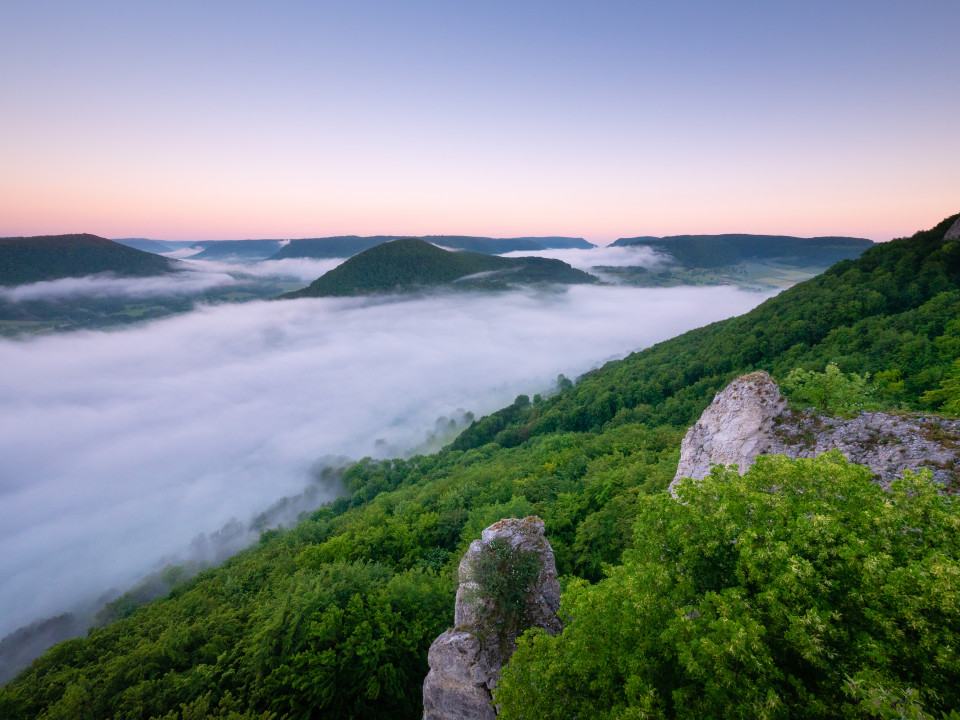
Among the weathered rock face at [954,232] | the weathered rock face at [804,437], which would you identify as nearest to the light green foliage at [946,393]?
the weathered rock face at [804,437]

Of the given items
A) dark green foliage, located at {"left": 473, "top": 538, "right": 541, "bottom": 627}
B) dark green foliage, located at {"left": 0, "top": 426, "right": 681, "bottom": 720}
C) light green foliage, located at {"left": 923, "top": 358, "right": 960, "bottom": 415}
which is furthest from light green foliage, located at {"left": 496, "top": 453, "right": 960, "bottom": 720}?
light green foliage, located at {"left": 923, "top": 358, "right": 960, "bottom": 415}

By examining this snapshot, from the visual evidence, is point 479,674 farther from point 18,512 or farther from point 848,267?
point 18,512

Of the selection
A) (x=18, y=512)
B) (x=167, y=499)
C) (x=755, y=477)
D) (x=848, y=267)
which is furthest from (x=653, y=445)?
(x=18, y=512)

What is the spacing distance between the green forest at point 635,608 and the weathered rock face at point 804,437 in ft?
10.9

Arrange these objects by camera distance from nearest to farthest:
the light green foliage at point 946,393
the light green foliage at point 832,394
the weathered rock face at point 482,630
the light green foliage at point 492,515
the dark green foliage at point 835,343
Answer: the weathered rock face at point 482,630
the light green foliage at point 832,394
the light green foliage at point 946,393
the light green foliage at point 492,515
the dark green foliage at point 835,343

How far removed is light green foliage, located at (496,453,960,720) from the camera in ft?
23.0

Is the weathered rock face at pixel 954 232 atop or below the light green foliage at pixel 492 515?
atop

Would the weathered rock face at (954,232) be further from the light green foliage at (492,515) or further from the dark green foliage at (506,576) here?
the dark green foliage at (506,576)

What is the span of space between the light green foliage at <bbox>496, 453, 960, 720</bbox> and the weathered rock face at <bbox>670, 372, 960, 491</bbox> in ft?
21.5

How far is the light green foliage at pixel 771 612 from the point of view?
7.02 m

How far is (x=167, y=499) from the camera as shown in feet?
498

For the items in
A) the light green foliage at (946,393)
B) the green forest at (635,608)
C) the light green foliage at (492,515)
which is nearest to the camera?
the green forest at (635,608)

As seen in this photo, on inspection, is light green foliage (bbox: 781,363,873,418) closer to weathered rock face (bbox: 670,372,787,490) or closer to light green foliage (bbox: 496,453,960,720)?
weathered rock face (bbox: 670,372,787,490)

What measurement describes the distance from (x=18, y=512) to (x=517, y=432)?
20085 cm
